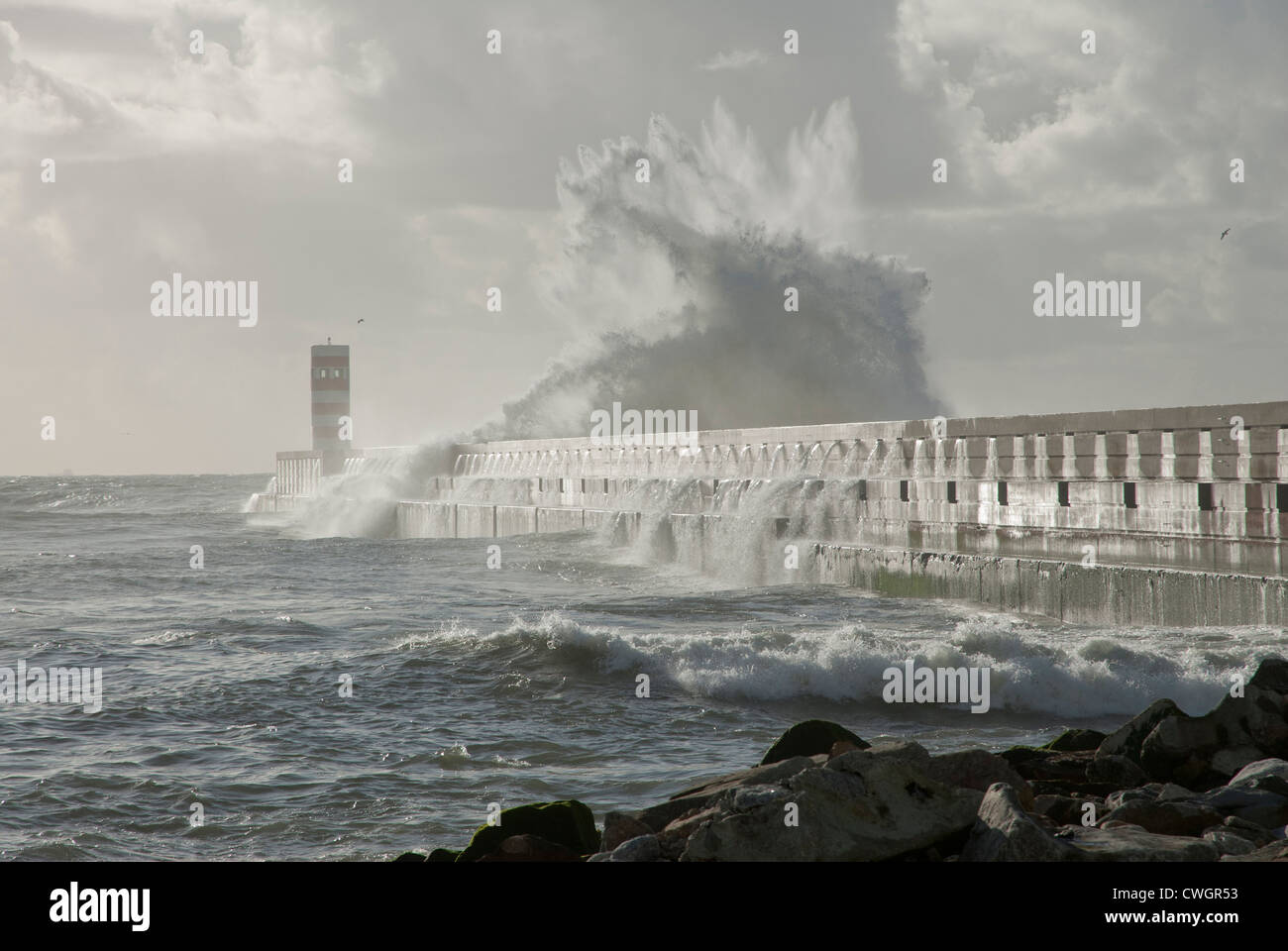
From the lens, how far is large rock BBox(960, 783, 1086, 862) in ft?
13.9

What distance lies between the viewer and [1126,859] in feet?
13.8

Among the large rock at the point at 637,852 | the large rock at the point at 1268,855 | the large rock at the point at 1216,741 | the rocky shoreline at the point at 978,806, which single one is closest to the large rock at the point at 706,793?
the rocky shoreline at the point at 978,806

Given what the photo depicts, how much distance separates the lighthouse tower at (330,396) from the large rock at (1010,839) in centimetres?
5560

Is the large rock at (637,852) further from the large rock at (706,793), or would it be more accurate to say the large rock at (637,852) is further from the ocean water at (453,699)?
the ocean water at (453,699)

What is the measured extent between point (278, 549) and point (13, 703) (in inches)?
785

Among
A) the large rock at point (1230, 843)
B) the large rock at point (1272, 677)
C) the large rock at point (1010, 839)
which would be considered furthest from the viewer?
the large rock at point (1272, 677)

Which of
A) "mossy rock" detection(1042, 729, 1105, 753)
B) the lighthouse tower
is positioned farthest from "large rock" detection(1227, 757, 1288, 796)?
the lighthouse tower

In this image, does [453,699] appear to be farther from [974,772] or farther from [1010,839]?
[1010,839]

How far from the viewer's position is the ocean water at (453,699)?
688 centimetres

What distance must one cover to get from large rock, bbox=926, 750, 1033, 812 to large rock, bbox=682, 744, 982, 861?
32.0 inches

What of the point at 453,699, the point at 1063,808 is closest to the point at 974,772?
the point at 1063,808

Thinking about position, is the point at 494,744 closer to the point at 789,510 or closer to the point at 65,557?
the point at 789,510

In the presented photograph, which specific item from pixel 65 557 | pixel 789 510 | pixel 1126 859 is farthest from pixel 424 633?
pixel 65 557

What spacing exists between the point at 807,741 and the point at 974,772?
93cm
